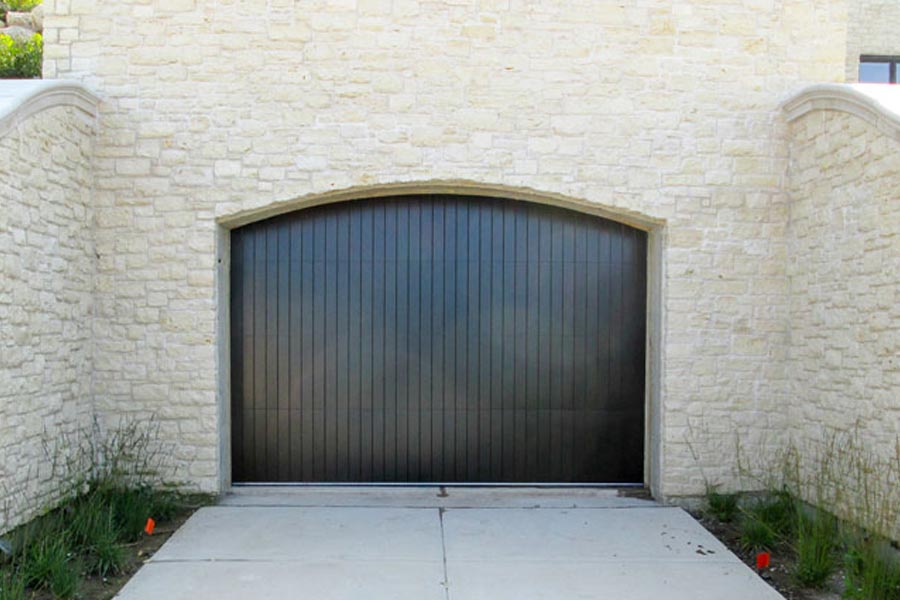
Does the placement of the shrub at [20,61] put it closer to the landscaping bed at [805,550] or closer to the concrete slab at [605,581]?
the concrete slab at [605,581]

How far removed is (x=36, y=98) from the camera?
5355 mm

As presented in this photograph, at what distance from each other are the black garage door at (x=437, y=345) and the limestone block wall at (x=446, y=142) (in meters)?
0.45

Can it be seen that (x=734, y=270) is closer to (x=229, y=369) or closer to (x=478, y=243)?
(x=478, y=243)

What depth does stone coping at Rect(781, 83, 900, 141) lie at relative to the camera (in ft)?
16.8

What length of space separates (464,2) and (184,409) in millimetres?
4693

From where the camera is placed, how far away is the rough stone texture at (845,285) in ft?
16.8

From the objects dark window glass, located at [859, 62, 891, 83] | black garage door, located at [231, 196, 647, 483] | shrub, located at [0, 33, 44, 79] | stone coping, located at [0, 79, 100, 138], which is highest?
shrub, located at [0, 33, 44, 79]

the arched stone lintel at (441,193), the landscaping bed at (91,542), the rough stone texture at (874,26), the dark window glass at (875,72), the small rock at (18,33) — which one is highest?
the small rock at (18,33)

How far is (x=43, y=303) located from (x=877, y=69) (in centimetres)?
1061

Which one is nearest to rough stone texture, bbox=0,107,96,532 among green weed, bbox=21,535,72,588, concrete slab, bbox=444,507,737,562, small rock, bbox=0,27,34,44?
green weed, bbox=21,535,72,588

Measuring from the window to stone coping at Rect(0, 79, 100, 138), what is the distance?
31.7 ft

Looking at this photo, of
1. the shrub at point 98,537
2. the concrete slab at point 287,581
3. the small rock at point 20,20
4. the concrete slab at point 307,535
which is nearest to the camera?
the concrete slab at point 287,581

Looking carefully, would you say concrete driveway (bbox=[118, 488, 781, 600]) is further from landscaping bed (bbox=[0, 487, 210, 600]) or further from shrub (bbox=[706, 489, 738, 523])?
shrub (bbox=[706, 489, 738, 523])

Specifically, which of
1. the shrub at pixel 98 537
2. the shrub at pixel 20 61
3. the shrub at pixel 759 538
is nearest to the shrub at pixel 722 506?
the shrub at pixel 759 538
